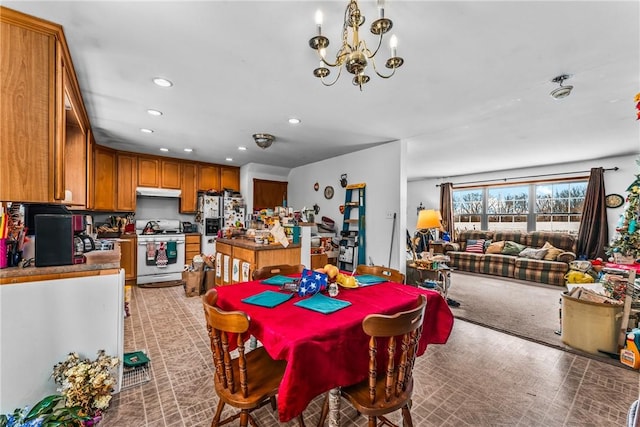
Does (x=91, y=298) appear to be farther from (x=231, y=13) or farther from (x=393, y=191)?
(x=393, y=191)

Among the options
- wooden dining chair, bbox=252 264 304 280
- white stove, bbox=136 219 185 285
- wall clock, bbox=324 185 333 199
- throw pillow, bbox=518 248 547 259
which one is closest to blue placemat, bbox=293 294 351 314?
wooden dining chair, bbox=252 264 304 280

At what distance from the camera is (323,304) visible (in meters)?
1.51

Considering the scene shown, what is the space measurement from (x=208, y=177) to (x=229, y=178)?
45 cm

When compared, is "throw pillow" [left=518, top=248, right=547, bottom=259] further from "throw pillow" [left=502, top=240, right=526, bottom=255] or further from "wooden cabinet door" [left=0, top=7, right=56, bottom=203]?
"wooden cabinet door" [left=0, top=7, right=56, bottom=203]

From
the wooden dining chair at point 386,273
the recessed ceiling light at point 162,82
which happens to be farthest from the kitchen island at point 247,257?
the recessed ceiling light at point 162,82

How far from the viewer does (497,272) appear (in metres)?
5.92

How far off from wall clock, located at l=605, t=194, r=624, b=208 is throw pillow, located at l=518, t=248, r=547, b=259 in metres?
1.44

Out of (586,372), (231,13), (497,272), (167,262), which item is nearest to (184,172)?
(167,262)

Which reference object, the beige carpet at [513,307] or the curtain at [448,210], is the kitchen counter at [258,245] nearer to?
the beige carpet at [513,307]

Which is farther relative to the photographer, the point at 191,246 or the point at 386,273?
the point at 191,246

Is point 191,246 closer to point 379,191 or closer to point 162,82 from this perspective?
point 162,82

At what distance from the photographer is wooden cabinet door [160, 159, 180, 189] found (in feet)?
17.6

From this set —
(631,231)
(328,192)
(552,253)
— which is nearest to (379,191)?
(328,192)

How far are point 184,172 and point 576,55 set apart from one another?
19.4ft
